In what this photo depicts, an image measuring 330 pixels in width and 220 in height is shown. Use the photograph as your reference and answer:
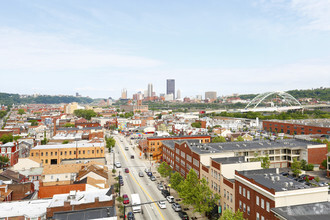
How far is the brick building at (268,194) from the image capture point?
26.3m

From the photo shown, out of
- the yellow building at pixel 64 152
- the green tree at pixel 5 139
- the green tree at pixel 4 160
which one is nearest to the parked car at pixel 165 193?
the yellow building at pixel 64 152

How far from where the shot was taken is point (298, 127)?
113875 millimetres

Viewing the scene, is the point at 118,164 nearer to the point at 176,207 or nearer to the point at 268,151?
the point at 176,207

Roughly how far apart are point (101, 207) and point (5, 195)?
17.6 metres

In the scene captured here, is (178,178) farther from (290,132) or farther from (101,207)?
(290,132)

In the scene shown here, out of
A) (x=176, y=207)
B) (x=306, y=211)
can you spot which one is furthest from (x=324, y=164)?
(x=306, y=211)

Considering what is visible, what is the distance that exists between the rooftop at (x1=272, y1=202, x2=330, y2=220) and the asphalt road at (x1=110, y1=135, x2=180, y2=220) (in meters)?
17.4

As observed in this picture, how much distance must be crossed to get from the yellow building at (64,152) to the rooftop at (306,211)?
5281cm

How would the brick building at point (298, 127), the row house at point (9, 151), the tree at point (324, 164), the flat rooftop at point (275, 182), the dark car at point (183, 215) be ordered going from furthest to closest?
the brick building at point (298, 127)
the row house at point (9, 151)
the tree at point (324, 164)
the dark car at point (183, 215)
the flat rooftop at point (275, 182)

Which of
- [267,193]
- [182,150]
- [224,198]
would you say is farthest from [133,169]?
[267,193]

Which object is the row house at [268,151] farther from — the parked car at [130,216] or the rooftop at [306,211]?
the rooftop at [306,211]

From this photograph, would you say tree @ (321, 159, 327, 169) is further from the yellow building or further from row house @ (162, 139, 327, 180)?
the yellow building

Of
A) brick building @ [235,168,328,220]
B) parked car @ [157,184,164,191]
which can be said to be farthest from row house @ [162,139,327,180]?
brick building @ [235,168,328,220]

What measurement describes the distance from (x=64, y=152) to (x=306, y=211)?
59761mm
